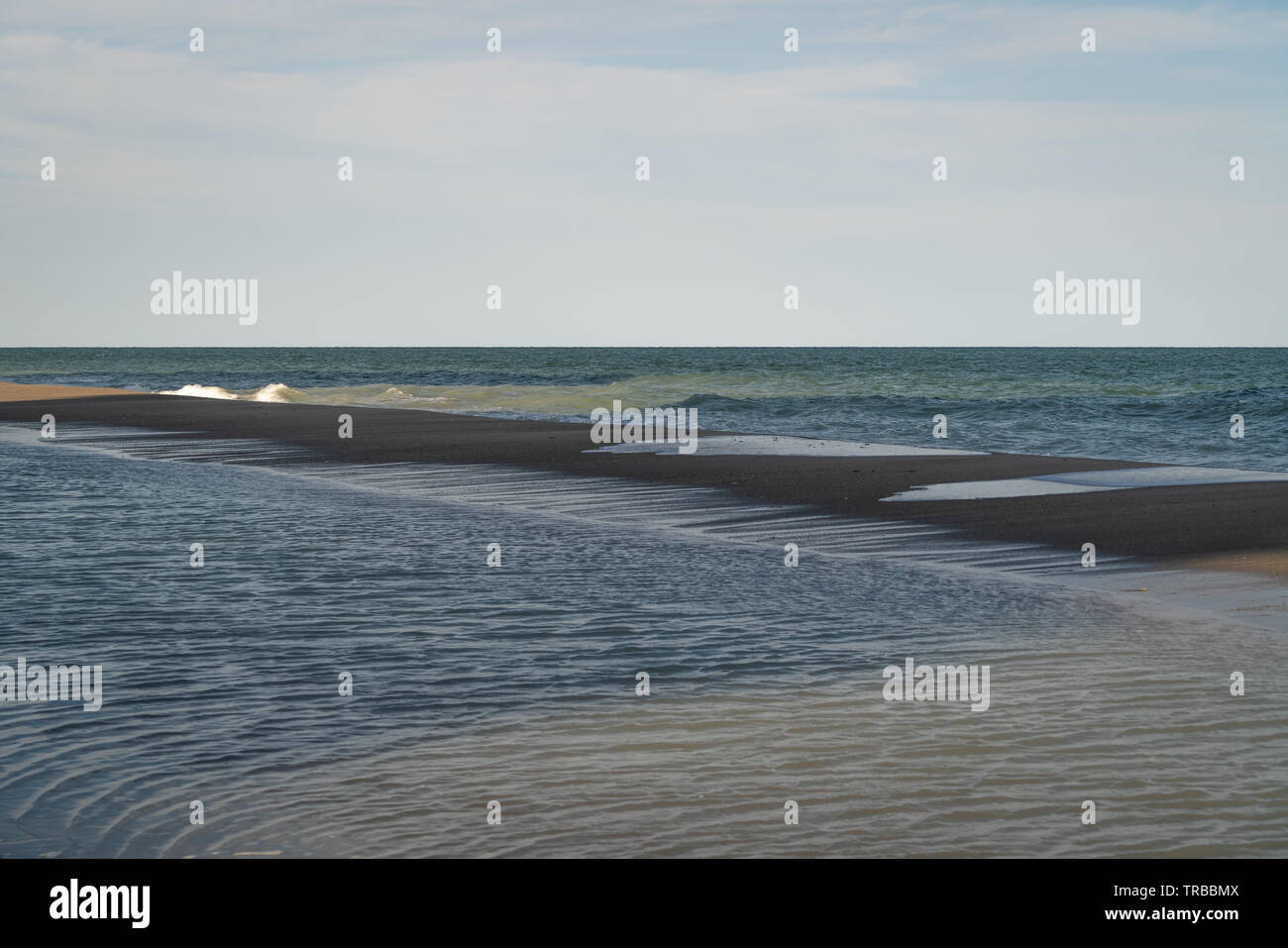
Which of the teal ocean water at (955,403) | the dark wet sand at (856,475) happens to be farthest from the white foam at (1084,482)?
the teal ocean water at (955,403)

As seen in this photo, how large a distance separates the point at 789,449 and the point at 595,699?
18.2 metres

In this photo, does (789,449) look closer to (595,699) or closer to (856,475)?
(856,475)

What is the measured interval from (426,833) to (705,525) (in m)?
9.80

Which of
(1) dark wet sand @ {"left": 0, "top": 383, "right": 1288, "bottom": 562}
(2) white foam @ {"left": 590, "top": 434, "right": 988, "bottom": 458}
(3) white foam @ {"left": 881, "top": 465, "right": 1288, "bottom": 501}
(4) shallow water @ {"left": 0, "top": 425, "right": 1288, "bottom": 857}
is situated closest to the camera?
(4) shallow water @ {"left": 0, "top": 425, "right": 1288, "bottom": 857}

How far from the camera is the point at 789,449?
82.2 ft

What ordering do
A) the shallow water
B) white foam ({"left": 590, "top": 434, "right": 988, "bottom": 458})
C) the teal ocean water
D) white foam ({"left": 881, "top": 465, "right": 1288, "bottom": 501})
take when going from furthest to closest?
1. the teal ocean water
2. white foam ({"left": 590, "top": 434, "right": 988, "bottom": 458})
3. white foam ({"left": 881, "top": 465, "right": 1288, "bottom": 501})
4. the shallow water

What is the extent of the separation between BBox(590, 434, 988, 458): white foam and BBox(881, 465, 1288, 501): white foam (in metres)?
3.91

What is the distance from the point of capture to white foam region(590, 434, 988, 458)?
2408 centimetres

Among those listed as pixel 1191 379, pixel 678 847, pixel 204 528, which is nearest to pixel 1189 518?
pixel 204 528

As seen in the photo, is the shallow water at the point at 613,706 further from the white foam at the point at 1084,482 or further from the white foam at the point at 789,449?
the white foam at the point at 789,449

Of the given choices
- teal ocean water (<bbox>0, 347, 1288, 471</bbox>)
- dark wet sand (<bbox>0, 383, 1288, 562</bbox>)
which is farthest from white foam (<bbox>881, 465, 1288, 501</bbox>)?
teal ocean water (<bbox>0, 347, 1288, 471</bbox>)

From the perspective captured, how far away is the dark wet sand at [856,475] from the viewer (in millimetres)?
13875

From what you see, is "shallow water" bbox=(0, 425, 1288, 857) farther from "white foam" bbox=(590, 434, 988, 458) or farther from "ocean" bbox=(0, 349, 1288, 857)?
"white foam" bbox=(590, 434, 988, 458)

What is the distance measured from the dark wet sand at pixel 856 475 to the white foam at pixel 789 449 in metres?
0.70
